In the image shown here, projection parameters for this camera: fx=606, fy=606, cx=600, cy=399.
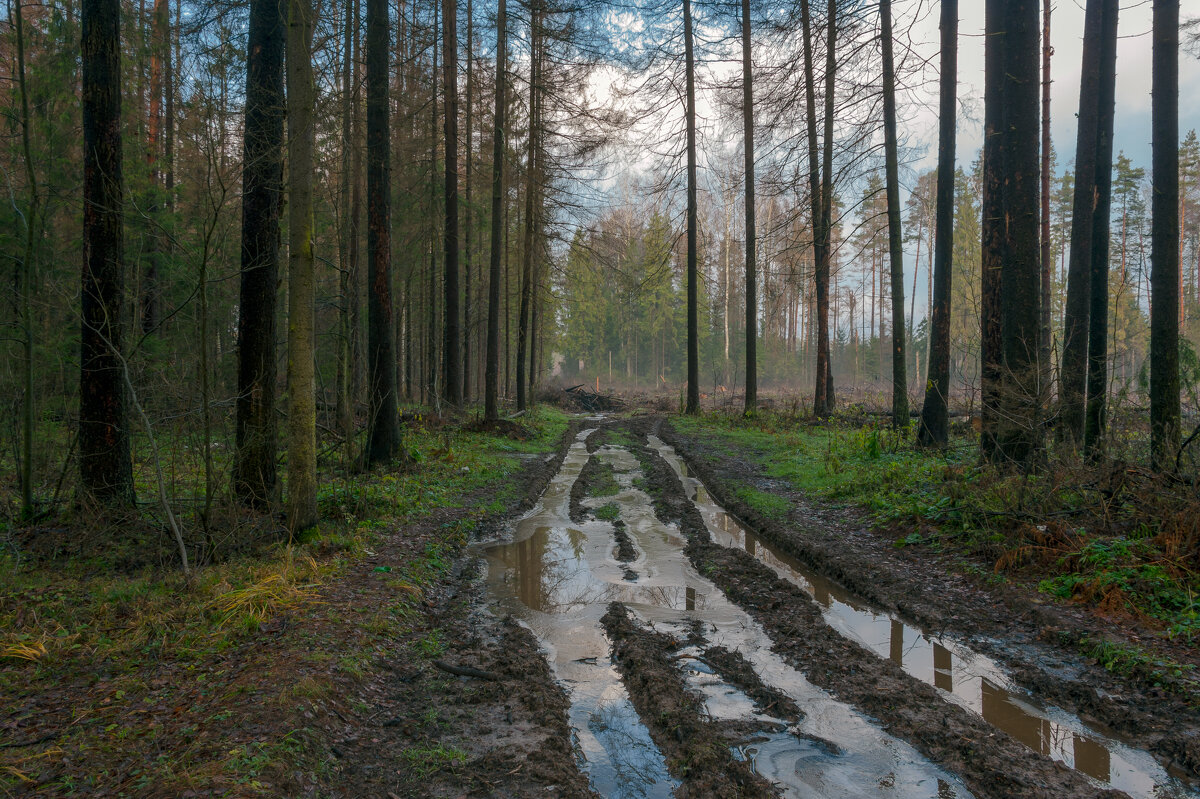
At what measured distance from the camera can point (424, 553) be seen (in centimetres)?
706

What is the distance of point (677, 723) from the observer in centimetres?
369

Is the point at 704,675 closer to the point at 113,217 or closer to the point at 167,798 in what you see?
the point at 167,798

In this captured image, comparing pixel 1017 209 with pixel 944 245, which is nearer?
pixel 1017 209

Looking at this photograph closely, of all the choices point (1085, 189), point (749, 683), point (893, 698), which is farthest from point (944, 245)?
point (749, 683)

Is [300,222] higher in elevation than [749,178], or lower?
lower

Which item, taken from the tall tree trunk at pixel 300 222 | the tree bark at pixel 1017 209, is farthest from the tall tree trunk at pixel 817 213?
the tall tree trunk at pixel 300 222

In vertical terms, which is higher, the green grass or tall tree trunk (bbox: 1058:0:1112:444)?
tall tree trunk (bbox: 1058:0:1112:444)

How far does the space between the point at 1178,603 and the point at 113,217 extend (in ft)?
35.2

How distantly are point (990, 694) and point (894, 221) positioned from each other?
11.9 metres

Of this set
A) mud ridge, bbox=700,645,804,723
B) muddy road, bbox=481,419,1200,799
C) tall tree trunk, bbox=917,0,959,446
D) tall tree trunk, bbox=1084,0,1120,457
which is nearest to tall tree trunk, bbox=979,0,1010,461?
tall tree trunk, bbox=1084,0,1120,457

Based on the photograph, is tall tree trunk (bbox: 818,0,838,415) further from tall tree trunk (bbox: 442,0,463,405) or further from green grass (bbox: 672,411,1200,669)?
tall tree trunk (bbox: 442,0,463,405)

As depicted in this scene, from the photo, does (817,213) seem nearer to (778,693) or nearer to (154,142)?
(778,693)

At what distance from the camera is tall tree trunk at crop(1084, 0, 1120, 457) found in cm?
898

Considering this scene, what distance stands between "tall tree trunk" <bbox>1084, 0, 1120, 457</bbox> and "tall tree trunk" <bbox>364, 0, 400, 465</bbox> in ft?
35.4
